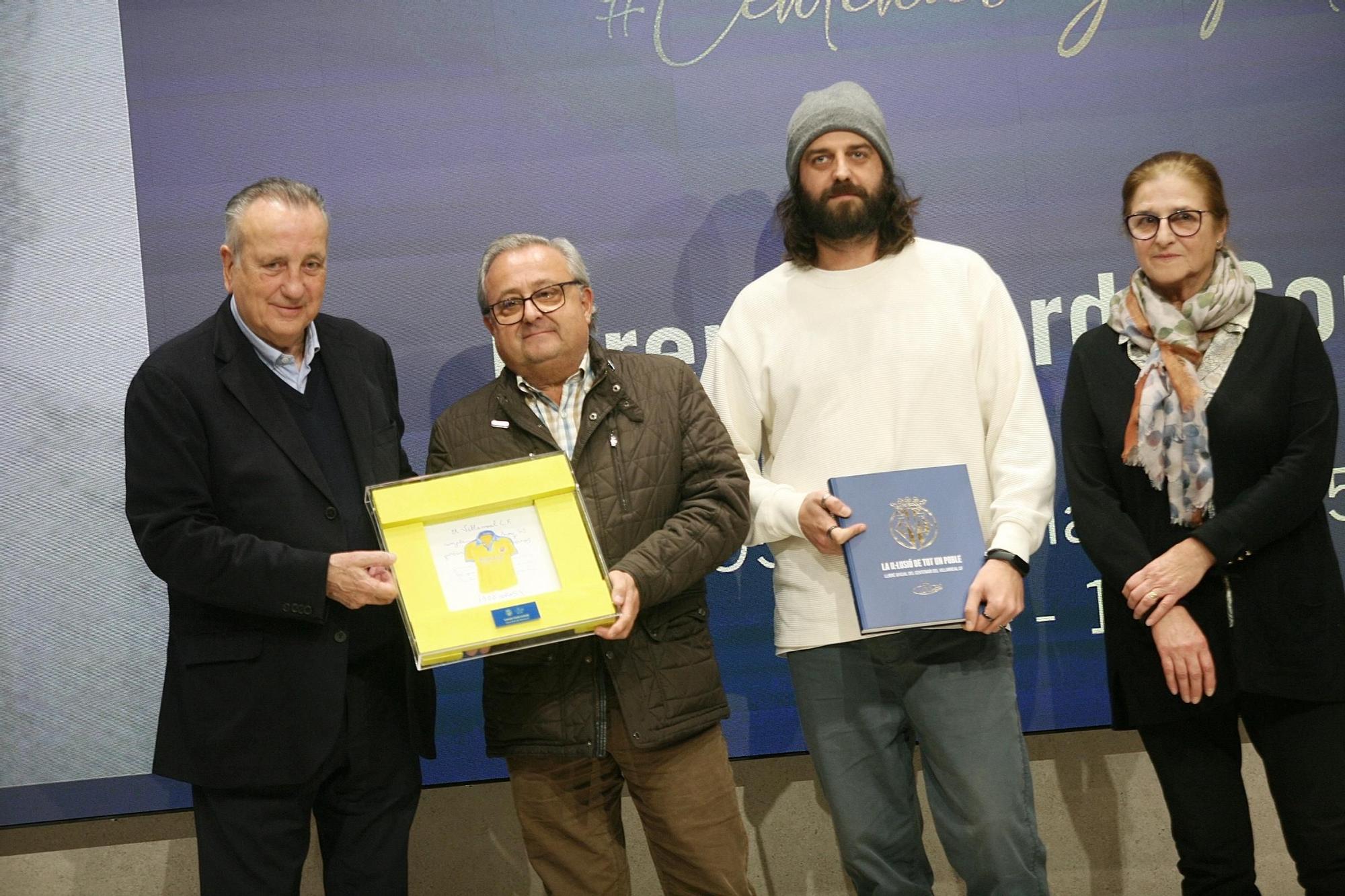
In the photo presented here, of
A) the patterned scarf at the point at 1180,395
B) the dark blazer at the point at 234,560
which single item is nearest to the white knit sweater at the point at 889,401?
the patterned scarf at the point at 1180,395

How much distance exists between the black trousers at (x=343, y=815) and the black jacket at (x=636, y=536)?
0.23m

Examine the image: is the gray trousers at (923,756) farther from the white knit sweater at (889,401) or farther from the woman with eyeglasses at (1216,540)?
the woman with eyeglasses at (1216,540)

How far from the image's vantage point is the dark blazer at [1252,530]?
255 centimetres

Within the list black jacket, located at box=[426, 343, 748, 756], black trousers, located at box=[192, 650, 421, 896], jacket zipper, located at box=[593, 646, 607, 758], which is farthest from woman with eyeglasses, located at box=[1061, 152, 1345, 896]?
black trousers, located at box=[192, 650, 421, 896]

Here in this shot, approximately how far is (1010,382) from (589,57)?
1635 millimetres

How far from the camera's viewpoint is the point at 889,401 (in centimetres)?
276

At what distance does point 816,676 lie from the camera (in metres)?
2.78

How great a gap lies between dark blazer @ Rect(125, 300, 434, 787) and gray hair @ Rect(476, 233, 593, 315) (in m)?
0.56

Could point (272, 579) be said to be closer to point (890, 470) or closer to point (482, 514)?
point (482, 514)

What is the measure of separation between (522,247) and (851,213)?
0.79 metres

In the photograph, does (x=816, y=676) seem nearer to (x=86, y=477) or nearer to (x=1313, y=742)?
(x=1313, y=742)

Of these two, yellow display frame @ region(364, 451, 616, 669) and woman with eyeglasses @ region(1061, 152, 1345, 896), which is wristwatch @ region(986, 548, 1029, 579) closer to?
woman with eyeglasses @ region(1061, 152, 1345, 896)

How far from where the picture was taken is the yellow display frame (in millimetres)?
2441

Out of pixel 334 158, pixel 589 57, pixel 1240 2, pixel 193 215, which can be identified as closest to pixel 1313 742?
pixel 1240 2
